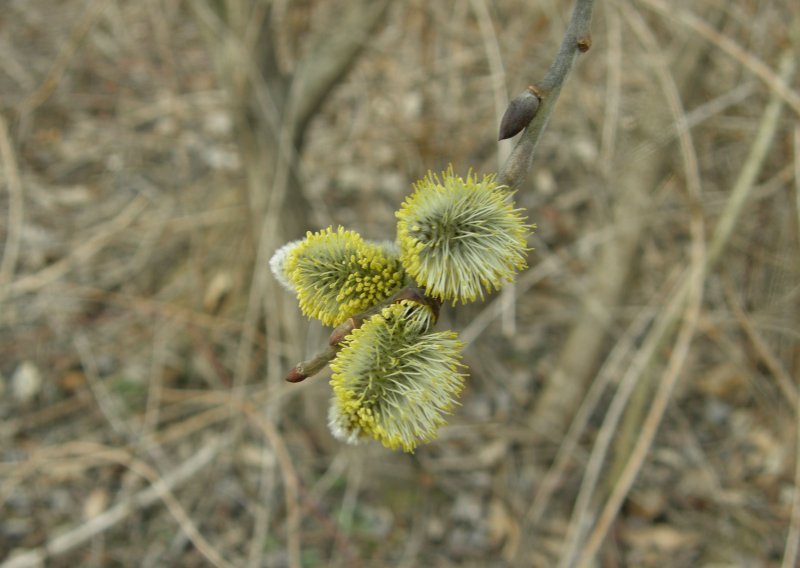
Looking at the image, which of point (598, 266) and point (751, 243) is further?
point (598, 266)

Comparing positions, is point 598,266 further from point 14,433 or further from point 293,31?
point 14,433

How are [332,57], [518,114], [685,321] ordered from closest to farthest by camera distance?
[518,114], [685,321], [332,57]

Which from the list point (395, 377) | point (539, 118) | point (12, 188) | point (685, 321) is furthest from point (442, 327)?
point (539, 118)

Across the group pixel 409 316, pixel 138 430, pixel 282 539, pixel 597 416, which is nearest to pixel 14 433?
pixel 138 430

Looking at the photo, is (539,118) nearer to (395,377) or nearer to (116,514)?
(395,377)

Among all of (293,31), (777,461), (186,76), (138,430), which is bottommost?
(777,461)

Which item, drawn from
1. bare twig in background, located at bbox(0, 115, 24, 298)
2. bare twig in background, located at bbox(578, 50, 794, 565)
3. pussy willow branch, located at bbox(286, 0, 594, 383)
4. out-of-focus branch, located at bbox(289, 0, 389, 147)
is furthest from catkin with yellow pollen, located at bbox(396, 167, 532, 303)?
bare twig in background, located at bbox(0, 115, 24, 298)

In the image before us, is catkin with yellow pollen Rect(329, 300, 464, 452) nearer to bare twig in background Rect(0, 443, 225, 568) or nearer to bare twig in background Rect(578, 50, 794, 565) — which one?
bare twig in background Rect(578, 50, 794, 565)
